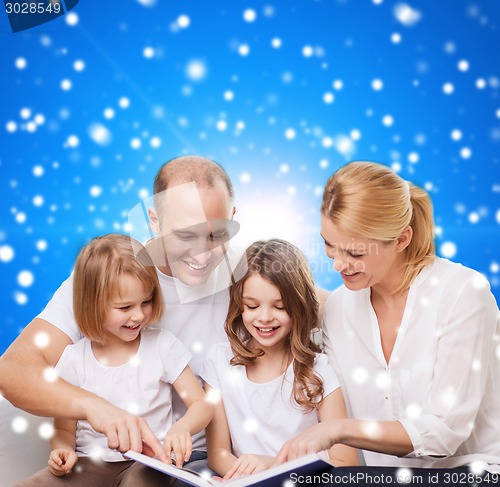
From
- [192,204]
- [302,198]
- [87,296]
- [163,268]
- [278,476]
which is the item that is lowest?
[278,476]

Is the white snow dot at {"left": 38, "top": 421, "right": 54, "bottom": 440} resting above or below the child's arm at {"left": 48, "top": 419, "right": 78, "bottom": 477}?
above

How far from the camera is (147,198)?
192 centimetres

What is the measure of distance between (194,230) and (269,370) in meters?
0.40

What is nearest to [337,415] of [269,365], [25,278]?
[269,365]

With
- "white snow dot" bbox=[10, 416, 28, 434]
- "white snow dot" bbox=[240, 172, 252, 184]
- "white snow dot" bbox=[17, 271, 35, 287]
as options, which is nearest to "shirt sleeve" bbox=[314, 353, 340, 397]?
"white snow dot" bbox=[10, 416, 28, 434]

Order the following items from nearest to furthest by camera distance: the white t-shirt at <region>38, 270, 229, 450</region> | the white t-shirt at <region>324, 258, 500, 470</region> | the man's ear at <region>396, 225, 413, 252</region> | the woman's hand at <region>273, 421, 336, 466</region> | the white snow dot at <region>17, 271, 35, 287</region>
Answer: the woman's hand at <region>273, 421, 336, 466</region> < the white t-shirt at <region>324, 258, 500, 470</region> < the man's ear at <region>396, 225, 413, 252</region> < the white t-shirt at <region>38, 270, 229, 450</region> < the white snow dot at <region>17, 271, 35, 287</region>

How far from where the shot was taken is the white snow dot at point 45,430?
177cm

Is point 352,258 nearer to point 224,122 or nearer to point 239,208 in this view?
point 239,208

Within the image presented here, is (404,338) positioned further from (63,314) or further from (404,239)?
(63,314)

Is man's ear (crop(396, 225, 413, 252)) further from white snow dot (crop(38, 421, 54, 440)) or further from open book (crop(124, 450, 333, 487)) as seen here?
white snow dot (crop(38, 421, 54, 440))

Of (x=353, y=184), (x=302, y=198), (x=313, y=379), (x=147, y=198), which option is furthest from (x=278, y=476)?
(x=302, y=198)

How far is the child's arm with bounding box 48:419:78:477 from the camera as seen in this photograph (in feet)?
5.06

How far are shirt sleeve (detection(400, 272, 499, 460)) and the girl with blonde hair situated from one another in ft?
0.76

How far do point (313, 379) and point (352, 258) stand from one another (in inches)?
12.7
